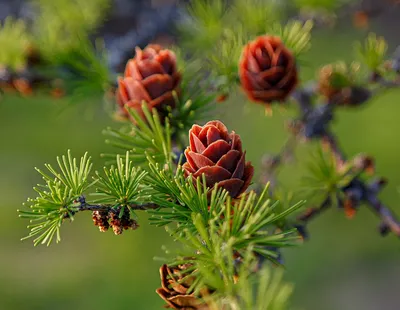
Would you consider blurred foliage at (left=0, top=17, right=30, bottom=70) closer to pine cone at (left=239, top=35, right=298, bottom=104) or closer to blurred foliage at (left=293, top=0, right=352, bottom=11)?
pine cone at (left=239, top=35, right=298, bottom=104)

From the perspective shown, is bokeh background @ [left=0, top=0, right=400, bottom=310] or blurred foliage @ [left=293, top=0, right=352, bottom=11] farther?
bokeh background @ [left=0, top=0, right=400, bottom=310]

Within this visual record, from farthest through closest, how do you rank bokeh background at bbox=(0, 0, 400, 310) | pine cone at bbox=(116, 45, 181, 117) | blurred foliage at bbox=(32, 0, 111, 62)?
bokeh background at bbox=(0, 0, 400, 310)
blurred foliage at bbox=(32, 0, 111, 62)
pine cone at bbox=(116, 45, 181, 117)

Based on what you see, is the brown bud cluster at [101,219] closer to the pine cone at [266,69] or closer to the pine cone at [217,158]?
the pine cone at [217,158]

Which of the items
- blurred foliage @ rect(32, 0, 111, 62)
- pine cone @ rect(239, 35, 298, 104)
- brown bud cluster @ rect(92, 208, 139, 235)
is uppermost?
blurred foliage @ rect(32, 0, 111, 62)

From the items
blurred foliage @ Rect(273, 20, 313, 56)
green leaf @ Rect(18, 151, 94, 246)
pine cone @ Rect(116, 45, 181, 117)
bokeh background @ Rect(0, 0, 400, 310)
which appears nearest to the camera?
green leaf @ Rect(18, 151, 94, 246)

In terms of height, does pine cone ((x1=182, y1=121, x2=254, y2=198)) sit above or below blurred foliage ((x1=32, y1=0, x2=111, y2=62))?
below

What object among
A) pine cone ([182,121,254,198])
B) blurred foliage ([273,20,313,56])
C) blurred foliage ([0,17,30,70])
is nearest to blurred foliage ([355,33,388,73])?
blurred foliage ([273,20,313,56])

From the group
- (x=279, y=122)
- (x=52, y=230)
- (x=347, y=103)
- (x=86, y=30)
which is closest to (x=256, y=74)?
(x=347, y=103)

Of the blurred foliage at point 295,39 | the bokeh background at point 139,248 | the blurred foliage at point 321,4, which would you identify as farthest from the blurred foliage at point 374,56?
the bokeh background at point 139,248
